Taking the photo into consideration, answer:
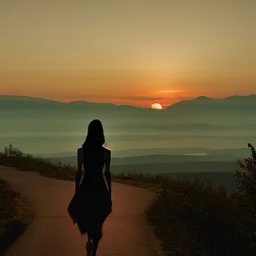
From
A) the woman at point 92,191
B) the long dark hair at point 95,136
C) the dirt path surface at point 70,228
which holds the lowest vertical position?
the dirt path surface at point 70,228

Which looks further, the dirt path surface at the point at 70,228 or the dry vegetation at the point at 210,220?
the dry vegetation at the point at 210,220

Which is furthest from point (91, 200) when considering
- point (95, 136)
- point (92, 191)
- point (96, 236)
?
point (95, 136)

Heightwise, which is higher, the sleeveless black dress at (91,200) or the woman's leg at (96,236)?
the sleeveless black dress at (91,200)

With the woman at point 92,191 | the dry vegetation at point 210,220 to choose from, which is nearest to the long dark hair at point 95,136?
the woman at point 92,191

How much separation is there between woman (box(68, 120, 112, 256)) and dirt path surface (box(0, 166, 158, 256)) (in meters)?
0.55

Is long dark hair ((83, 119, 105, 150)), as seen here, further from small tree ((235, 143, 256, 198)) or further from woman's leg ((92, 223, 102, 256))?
small tree ((235, 143, 256, 198))

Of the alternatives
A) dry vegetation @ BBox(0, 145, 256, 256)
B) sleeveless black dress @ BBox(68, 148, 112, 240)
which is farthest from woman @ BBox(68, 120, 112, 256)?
dry vegetation @ BBox(0, 145, 256, 256)

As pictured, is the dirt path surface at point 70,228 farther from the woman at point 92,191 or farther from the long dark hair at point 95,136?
the long dark hair at point 95,136

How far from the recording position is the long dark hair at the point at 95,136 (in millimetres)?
10797

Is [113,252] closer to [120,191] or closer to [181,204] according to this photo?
[181,204]

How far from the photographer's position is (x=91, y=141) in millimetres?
10891

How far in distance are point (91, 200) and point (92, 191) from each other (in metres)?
0.15

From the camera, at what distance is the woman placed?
10.9m

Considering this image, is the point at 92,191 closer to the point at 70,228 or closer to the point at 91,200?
the point at 91,200
